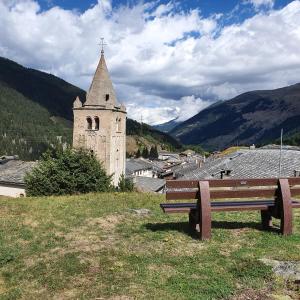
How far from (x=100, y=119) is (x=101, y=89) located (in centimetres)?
402

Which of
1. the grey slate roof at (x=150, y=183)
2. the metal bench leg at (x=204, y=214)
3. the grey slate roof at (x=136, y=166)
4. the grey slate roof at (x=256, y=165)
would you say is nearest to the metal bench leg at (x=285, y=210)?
the metal bench leg at (x=204, y=214)

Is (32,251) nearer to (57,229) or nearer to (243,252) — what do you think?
(57,229)

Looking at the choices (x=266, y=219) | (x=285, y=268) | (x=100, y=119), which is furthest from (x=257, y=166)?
(x=285, y=268)

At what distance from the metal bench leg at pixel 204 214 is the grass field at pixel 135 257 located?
259mm

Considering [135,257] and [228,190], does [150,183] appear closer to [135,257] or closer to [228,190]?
[228,190]

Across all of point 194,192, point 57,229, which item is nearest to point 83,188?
point 57,229

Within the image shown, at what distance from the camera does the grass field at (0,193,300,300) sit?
7.00m

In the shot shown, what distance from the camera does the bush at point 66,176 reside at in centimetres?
2411

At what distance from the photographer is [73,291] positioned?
6996 mm

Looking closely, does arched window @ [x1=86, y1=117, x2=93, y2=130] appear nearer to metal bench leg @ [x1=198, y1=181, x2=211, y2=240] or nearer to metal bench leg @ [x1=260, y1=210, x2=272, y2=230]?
metal bench leg @ [x1=260, y1=210, x2=272, y2=230]

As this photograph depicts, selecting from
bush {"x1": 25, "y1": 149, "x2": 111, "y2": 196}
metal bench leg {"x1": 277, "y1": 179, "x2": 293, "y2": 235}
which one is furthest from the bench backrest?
bush {"x1": 25, "y1": 149, "x2": 111, "y2": 196}

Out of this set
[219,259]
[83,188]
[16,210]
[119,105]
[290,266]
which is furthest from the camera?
[119,105]

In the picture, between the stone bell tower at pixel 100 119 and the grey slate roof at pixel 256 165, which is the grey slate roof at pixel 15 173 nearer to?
the stone bell tower at pixel 100 119

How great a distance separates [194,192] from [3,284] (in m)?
4.61
